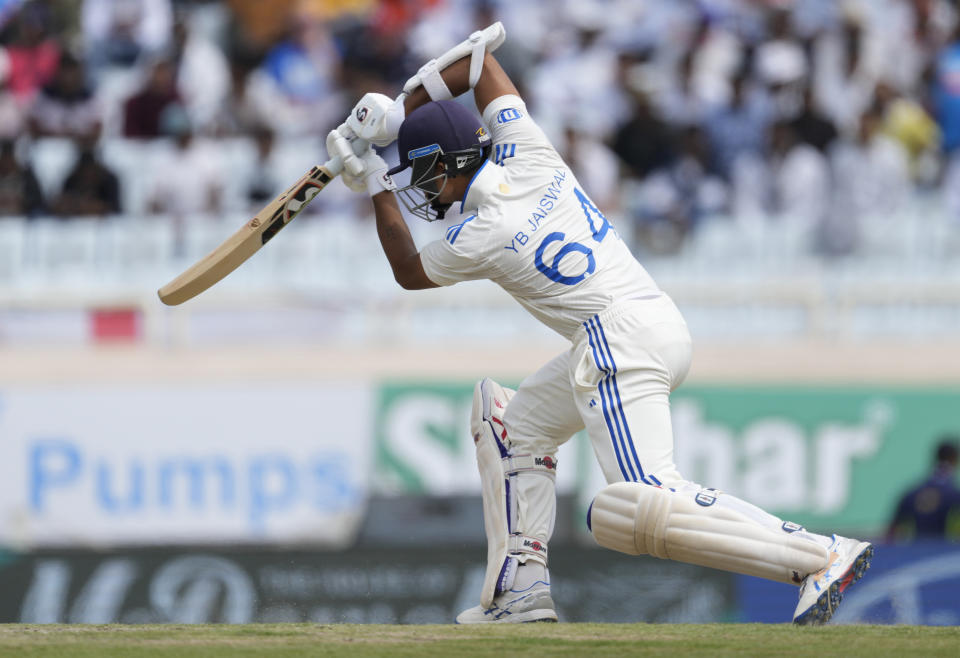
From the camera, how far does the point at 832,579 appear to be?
13.9 feet

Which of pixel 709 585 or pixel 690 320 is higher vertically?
pixel 690 320

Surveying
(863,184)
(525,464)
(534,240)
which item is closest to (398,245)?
(534,240)

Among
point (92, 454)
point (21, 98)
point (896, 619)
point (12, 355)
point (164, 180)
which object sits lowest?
point (896, 619)

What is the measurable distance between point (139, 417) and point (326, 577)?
245 cm

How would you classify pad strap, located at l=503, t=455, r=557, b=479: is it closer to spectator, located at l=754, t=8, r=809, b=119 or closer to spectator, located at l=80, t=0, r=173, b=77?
spectator, located at l=754, t=8, r=809, b=119

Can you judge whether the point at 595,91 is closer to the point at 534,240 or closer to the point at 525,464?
the point at 525,464

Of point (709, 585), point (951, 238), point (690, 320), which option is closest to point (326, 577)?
point (709, 585)

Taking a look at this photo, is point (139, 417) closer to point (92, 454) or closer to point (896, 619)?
point (92, 454)

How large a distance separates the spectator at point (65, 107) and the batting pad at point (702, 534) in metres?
7.11

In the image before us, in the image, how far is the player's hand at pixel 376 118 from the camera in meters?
4.76

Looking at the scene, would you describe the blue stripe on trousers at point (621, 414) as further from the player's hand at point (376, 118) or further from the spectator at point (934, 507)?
the spectator at point (934, 507)

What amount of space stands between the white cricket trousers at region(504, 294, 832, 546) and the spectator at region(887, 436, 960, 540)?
423cm

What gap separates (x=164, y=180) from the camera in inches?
398

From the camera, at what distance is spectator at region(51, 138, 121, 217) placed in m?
9.99
